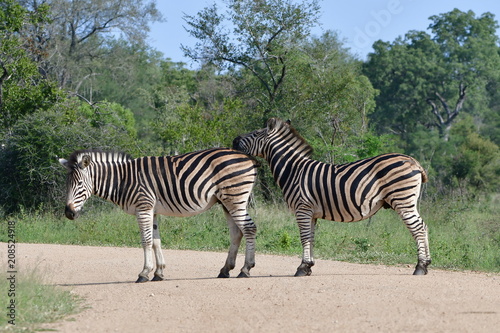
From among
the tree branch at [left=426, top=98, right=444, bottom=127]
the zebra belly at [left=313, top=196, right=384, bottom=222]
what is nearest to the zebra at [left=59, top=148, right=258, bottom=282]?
the zebra belly at [left=313, top=196, right=384, bottom=222]

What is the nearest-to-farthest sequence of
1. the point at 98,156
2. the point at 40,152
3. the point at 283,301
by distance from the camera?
the point at 283,301
the point at 98,156
the point at 40,152

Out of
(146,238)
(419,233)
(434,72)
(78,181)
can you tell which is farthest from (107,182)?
(434,72)

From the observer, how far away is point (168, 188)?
33.3ft

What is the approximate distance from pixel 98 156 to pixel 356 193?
3762 millimetres

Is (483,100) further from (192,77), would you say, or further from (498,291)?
(498,291)

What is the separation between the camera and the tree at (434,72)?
49.4 m

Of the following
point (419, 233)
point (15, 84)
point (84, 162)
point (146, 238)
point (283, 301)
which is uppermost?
point (15, 84)

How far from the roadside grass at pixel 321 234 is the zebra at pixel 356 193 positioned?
83.7 inches

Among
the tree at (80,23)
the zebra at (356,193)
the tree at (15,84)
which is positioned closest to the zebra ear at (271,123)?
the zebra at (356,193)

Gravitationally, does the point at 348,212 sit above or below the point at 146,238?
above

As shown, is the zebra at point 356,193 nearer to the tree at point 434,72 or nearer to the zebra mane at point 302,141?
the zebra mane at point 302,141

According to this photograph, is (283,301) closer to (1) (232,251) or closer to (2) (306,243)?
(2) (306,243)

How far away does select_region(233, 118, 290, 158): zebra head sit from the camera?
1086 cm

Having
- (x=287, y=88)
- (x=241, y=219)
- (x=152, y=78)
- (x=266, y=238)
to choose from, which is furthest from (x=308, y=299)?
(x=152, y=78)
